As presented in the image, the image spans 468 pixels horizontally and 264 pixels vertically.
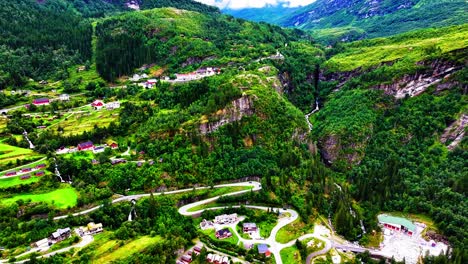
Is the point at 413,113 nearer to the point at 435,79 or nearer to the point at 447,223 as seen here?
the point at 435,79

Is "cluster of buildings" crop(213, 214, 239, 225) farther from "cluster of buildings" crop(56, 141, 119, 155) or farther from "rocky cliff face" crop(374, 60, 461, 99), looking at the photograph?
"rocky cliff face" crop(374, 60, 461, 99)

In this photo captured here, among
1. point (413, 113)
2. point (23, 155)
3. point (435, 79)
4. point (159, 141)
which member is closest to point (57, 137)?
point (23, 155)

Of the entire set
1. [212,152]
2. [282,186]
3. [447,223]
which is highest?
[212,152]

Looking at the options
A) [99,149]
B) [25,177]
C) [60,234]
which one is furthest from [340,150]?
[25,177]

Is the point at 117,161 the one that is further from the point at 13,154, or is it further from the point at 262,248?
the point at 262,248

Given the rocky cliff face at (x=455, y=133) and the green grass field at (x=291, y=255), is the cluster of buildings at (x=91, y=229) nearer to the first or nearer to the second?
the green grass field at (x=291, y=255)

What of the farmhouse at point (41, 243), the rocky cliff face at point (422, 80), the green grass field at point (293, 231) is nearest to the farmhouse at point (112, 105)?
the farmhouse at point (41, 243)

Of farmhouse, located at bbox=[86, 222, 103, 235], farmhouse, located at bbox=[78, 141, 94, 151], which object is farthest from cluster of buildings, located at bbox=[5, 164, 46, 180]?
farmhouse, located at bbox=[86, 222, 103, 235]
